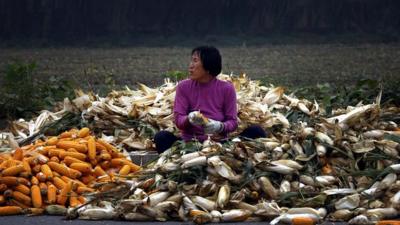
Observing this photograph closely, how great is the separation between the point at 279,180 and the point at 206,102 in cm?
123

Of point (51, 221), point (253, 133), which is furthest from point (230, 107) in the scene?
point (51, 221)

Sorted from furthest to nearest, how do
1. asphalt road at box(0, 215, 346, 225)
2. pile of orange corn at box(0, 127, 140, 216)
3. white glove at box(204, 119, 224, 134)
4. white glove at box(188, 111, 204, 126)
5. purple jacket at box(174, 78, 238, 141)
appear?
purple jacket at box(174, 78, 238, 141), white glove at box(204, 119, 224, 134), white glove at box(188, 111, 204, 126), pile of orange corn at box(0, 127, 140, 216), asphalt road at box(0, 215, 346, 225)

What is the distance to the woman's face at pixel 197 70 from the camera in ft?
26.9

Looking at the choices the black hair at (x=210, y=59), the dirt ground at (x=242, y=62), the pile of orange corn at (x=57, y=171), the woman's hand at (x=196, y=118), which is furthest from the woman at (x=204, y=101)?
the dirt ground at (x=242, y=62)

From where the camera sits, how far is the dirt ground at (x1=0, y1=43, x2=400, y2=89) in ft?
75.2

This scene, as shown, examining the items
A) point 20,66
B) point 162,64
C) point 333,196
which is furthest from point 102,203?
point 162,64

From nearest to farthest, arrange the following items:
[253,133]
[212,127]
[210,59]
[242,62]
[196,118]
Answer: [196,118], [212,127], [210,59], [253,133], [242,62]

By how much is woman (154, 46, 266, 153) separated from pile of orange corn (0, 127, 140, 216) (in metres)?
0.51

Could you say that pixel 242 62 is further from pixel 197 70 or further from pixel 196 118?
pixel 196 118

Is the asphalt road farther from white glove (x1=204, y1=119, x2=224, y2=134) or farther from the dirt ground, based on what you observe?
the dirt ground

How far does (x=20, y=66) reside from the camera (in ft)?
44.1

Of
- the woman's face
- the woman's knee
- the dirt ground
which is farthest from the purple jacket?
the dirt ground

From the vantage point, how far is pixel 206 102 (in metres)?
8.33

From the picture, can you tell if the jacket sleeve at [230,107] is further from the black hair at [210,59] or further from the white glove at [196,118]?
the white glove at [196,118]
